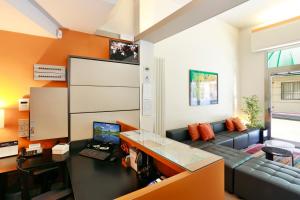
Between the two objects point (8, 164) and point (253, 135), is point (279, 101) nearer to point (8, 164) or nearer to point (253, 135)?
point (253, 135)

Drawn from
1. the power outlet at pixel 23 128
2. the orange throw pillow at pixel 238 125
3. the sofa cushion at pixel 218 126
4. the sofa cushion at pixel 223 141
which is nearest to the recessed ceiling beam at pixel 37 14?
the power outlet at pixel 23 128

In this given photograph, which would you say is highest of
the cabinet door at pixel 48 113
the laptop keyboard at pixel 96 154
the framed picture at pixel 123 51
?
the framed picture at pixel 123 51

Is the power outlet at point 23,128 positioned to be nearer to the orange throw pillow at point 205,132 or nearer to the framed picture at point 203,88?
the orange throw pillow at point 205,132

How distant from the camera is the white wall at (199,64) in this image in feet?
12.6

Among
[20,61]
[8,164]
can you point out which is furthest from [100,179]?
[20,61]

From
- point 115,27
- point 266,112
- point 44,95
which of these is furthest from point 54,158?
point 266,112

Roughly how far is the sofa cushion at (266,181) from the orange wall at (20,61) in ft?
9.33

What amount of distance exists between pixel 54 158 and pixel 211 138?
3.23 metres

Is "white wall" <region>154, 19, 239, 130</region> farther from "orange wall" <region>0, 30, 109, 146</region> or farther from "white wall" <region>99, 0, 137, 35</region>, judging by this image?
"orange wall" <region>0, 30, 109, 146</region>

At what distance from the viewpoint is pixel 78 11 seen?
1991mm

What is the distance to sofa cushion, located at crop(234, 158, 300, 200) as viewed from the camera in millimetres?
1894

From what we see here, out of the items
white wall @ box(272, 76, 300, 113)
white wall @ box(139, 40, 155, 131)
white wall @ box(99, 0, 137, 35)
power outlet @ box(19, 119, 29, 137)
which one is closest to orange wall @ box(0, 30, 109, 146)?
power outlet @ box(19, 119, 29, 137)

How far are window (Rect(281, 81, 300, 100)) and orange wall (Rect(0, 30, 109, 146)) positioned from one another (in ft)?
20.0

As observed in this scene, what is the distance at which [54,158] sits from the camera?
1.94 metres
